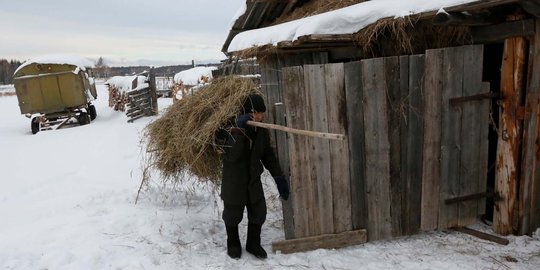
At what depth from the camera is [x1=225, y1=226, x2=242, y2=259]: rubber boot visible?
400cm

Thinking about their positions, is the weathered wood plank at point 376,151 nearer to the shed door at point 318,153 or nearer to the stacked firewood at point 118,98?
the shed door at point 318,153

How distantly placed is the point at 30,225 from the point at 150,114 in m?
12.6

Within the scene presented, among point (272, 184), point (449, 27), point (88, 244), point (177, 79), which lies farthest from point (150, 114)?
point (449, 27)

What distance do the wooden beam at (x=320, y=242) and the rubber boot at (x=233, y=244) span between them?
1.29 ft

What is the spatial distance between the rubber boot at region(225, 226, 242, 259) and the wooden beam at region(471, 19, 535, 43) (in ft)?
10.9

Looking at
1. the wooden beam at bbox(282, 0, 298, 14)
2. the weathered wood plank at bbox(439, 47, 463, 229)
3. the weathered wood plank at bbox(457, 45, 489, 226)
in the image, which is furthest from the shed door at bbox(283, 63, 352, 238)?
the wooden beam at bbox(282, 0, 298, 14)

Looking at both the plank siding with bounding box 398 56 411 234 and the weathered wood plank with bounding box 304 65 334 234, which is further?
the plank siding with bounding box 398 56 411 234

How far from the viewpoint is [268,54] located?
240 inches

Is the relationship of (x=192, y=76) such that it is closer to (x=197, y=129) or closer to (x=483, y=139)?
(x=197, y=129)

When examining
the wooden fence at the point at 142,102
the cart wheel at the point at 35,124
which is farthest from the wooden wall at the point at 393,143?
the cart wheel at the point at 35,124

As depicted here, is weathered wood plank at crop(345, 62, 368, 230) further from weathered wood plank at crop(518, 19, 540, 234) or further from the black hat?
weathered wood plank at crop(518, 19, 540, 234)

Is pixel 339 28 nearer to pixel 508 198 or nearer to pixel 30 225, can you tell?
pixel 508 198

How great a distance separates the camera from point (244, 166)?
387cm

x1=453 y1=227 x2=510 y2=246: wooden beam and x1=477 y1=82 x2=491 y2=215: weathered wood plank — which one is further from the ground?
x1=477 y1=82 x2=491 y2=215: weathered wood plank
